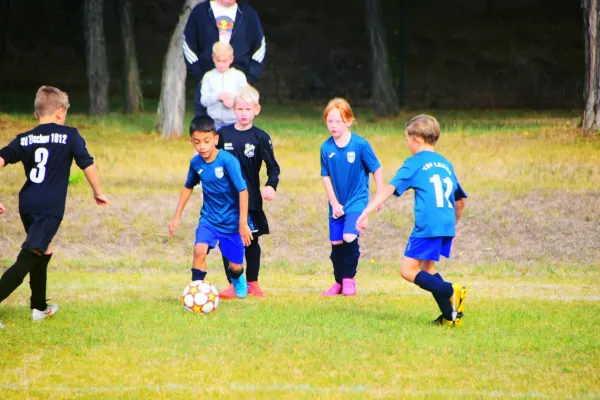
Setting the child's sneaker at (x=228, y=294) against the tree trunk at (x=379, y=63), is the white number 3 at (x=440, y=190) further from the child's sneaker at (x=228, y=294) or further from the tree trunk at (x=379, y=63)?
the tree trunk at (x=379, y=63)

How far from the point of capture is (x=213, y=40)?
1273 centimetres

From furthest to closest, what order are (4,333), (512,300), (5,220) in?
(5,220)
(512,300)
(4,333)

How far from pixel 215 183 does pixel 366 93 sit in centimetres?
2745

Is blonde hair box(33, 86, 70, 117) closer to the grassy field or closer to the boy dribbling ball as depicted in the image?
the grassy field

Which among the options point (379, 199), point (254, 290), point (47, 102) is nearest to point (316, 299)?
point (254, 290)

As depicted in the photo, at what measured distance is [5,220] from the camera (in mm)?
14703

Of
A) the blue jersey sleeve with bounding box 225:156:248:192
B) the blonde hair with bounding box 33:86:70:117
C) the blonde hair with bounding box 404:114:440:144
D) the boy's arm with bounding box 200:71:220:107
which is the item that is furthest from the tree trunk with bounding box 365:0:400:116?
the blonde hair with bounding box 33:86:70:117

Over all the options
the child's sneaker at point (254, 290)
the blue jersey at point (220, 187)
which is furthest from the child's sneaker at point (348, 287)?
the blue jersey at point (220, 187)

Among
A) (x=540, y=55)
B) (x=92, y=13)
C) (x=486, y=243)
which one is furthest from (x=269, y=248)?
(x=540, y=55)

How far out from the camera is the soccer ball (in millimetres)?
8828

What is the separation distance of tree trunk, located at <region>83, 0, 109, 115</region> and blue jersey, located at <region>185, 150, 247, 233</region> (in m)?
18.6

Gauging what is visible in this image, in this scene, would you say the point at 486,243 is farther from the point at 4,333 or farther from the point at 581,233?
the point at 4,333

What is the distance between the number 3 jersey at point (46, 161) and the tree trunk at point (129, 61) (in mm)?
21580

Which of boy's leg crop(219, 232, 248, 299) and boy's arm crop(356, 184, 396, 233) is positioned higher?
boy's arm crop(356, 184, 396, 233)
